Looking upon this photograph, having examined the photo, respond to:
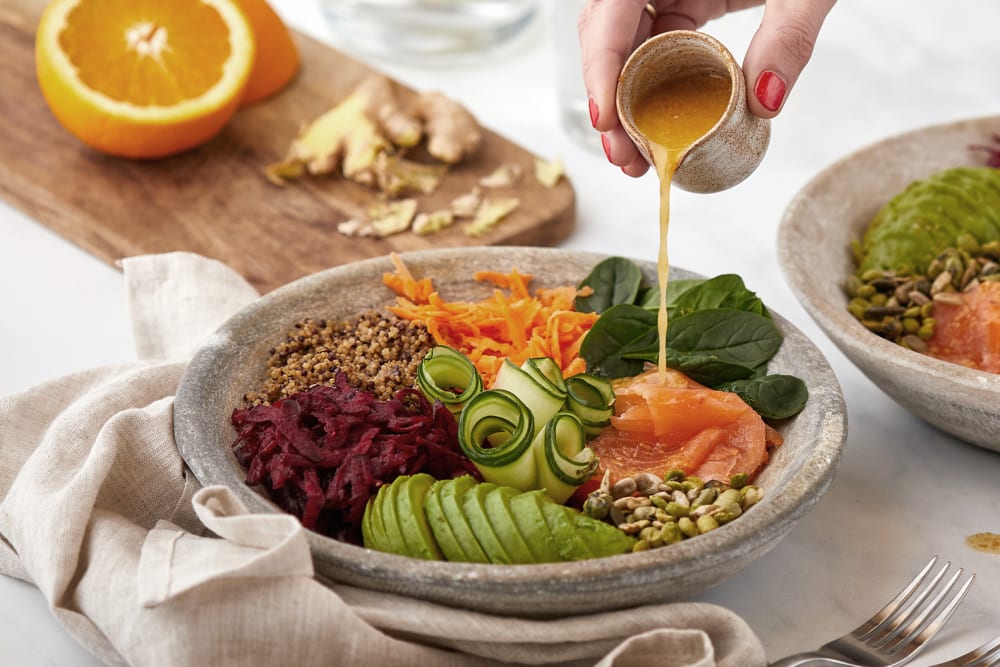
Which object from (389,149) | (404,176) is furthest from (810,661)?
(389,149)

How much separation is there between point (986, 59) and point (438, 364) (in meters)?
3.19

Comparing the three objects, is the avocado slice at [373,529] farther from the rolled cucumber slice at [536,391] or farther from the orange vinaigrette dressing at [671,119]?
the orange vinaigrette dressing at [671,119]

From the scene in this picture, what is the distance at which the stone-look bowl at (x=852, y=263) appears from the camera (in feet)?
7.75

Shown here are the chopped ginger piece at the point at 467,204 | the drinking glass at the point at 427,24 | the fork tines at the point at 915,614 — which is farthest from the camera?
the drinking glass at the point at 427,24

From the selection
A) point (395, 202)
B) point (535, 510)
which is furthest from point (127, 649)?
point (395, 202)

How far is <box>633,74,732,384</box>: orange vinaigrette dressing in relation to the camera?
2.41 metres

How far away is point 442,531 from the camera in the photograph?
6.61 feet

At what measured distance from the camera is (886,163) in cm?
316

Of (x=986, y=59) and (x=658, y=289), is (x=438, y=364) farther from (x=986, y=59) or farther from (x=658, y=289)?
(x=986, y=59)

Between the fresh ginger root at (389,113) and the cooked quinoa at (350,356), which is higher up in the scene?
the cooked quinoa at (350,356)

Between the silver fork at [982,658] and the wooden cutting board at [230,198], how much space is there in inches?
72.7

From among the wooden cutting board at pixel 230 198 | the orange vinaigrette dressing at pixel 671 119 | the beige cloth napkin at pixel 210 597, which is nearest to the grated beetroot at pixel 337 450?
the beige cloth napkin at pixel 210 597

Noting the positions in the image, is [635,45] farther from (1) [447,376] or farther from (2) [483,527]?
(2) [483,527]

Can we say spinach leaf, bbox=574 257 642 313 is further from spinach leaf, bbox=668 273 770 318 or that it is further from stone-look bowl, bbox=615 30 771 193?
stone-look bowl, bbox=615 30 771 193
